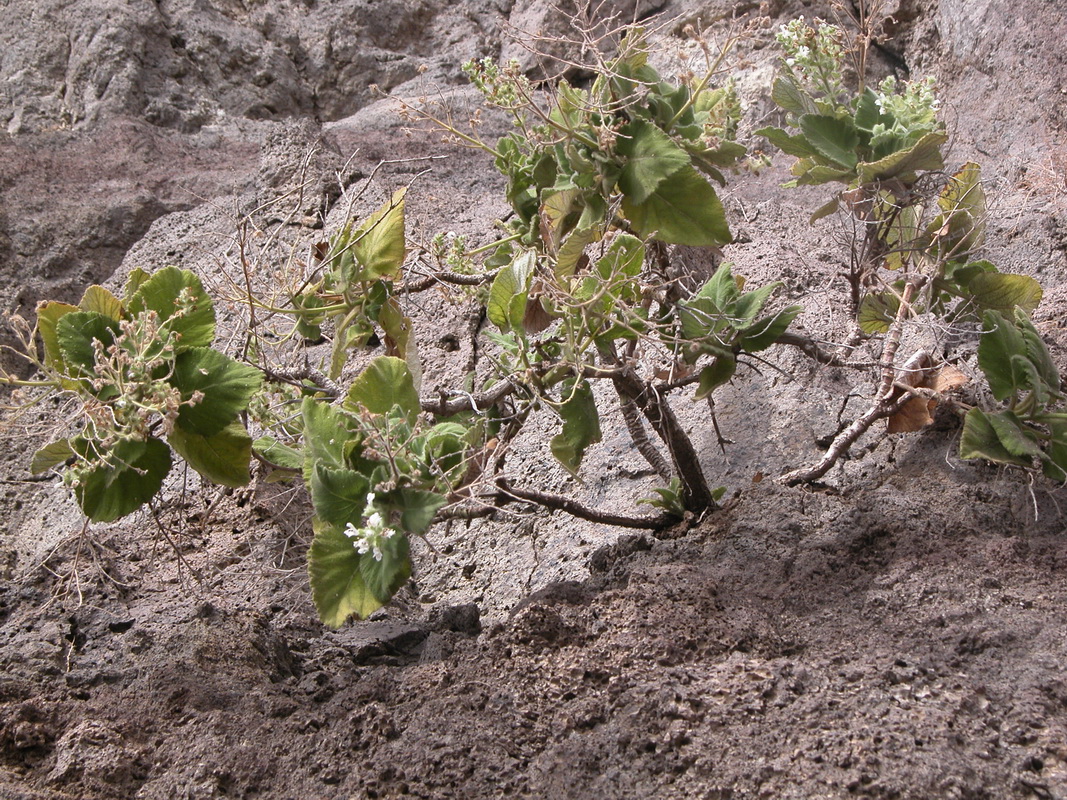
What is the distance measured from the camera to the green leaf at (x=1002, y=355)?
144cm

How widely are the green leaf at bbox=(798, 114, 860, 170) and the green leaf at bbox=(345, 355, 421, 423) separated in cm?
89

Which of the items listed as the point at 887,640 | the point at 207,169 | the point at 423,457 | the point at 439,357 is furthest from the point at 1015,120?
the point at 207,169

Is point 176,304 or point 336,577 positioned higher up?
point 176,304

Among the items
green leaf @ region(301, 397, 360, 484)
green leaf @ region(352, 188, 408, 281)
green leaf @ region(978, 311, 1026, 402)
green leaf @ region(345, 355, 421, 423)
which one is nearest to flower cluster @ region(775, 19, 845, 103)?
green leaf @ region(978, 311, 1026, 402)

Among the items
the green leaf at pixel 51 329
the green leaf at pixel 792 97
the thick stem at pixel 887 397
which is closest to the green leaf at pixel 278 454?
the green leaf at pixel 51 329

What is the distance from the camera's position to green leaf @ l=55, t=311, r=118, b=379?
52.8 inches

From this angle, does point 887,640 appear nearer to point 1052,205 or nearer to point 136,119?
point 1052,205

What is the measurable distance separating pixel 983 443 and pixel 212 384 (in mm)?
1163

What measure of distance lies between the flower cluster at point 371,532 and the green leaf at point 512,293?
1.24 ft

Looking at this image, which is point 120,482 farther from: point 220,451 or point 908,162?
point 908,162

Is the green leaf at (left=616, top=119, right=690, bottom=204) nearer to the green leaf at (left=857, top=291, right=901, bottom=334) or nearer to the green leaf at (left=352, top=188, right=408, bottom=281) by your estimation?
the green leaf at (left=352, top=188, right=408, bottom=281)

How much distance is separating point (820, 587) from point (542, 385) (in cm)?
53

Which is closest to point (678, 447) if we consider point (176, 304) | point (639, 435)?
point (639, 435)

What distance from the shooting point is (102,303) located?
4.74 feet
